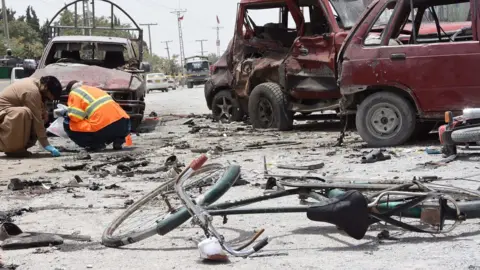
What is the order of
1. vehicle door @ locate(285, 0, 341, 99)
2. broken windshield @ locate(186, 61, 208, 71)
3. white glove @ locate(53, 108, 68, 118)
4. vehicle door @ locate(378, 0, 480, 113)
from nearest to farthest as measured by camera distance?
vehicle door @ locate(378, 0, 480, 113), white glove @ locate(53, 108, 68, 118), vehicle door @ locate(285, 0, 341, 99), broken windshield @ locate(186, 61, 208, 71)

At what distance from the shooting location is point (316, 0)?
11.6 meters

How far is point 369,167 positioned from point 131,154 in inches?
149

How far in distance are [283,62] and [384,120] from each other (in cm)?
350

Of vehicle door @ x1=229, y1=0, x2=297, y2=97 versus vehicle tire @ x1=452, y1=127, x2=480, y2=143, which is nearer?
vehicle tire @ x1=452, y1=127, x2=480, y2=143

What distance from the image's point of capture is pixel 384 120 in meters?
8.72

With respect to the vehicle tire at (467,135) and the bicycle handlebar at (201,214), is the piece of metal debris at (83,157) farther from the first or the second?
the bicycle handlebar at (201,214)

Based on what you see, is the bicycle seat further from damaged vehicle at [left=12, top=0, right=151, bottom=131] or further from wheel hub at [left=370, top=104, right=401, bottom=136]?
damaged vehicle at [left=12, top=0, right=151, bottom=131]

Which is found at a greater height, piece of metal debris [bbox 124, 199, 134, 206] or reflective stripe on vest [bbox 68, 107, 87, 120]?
reflective stripe on vest [bbox 68, 107, 87, 120]

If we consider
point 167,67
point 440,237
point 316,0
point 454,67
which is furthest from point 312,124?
point 167,67

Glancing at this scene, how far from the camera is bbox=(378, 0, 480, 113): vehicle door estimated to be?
8.00 meters

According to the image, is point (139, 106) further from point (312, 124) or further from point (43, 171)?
point (43, 171)

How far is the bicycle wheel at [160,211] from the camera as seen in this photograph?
416 centimetres

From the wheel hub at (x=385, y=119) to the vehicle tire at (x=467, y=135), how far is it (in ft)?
6.09

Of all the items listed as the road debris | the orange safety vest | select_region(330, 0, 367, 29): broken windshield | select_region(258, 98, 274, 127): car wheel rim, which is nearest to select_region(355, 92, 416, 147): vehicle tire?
the road debris
